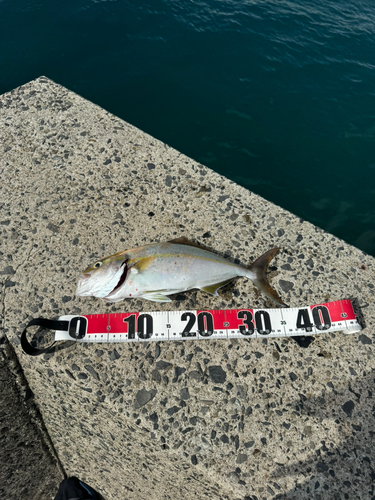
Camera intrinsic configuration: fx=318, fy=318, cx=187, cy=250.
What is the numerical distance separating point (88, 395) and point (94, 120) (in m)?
3.11

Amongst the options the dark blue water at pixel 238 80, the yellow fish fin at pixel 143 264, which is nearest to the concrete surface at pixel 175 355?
the yellow fish fin at pixel 143 264

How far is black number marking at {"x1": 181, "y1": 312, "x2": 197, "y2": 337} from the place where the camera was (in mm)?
2525

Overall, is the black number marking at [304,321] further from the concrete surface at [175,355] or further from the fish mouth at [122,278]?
the fish mouth at [122,278]

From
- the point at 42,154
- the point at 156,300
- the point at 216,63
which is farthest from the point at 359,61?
the point at 156,300

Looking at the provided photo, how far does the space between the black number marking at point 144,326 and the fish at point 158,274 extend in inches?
6.7

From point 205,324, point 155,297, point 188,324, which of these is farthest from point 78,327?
point 205,324

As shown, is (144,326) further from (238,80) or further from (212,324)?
(238,80)

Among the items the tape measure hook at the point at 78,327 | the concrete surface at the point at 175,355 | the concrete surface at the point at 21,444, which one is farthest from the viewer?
the concrete surface at the point at 21,444

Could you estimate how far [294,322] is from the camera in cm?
260

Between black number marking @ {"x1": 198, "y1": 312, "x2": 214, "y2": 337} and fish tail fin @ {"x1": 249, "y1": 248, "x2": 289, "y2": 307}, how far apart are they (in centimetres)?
50

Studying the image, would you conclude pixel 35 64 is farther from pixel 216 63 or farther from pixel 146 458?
pixel 146 458

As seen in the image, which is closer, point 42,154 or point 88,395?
point 88,395

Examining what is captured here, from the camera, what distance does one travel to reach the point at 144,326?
254 cm

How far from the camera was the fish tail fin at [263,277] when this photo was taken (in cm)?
267
